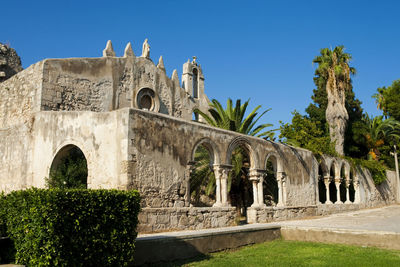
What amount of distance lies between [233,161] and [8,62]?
12.2 m

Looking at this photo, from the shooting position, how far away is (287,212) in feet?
48.5

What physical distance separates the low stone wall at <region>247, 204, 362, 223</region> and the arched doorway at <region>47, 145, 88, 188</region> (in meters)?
5.76

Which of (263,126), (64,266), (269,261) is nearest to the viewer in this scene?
(64,266)

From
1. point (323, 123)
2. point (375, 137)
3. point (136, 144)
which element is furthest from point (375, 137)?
point (136, 144)

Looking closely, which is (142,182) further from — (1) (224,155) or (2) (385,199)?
(2) (385,199)

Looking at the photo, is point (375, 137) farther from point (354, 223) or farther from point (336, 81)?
point (354, 223)

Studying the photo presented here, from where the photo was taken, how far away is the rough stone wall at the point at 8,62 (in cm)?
1808

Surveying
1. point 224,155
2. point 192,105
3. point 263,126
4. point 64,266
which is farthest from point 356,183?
point 64,266

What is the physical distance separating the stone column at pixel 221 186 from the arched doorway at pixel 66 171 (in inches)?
161

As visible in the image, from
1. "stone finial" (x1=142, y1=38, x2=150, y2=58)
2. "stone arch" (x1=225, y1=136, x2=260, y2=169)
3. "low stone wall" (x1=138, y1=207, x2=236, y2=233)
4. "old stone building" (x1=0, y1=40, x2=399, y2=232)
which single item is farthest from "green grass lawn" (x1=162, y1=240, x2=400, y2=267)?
"stone finial" (x1=142, y1=38, x2=150, y2=58)

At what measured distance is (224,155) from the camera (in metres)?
12.3

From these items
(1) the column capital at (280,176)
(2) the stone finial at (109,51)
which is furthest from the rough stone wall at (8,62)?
(1) the column capital at (280,176)

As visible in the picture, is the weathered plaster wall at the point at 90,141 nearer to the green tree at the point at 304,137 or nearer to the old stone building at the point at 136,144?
the old stone building at the point at 136,144

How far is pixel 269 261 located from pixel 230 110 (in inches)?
412
